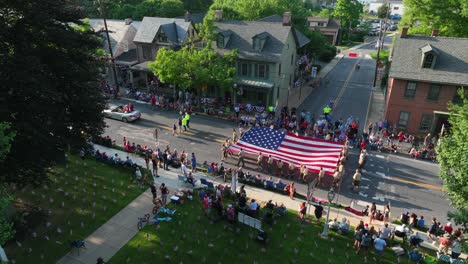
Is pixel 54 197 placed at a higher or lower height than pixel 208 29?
lower

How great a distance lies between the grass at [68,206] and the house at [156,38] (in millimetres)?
22257

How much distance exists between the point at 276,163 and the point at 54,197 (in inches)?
610

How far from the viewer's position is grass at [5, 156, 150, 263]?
1800cm

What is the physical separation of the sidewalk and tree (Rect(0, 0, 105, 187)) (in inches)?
175

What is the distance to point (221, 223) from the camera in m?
20.4

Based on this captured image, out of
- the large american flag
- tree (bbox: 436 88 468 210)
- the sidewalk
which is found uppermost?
tree (bbox: 436 88 468 210)

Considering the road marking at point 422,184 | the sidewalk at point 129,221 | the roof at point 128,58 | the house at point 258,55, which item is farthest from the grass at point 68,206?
the roof at point 128,58

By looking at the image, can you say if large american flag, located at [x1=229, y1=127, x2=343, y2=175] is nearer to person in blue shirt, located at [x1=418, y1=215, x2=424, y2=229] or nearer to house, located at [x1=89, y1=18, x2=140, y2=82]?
person in blue shirt, located at [x1=418, y1=215, x2=424, y2=229]

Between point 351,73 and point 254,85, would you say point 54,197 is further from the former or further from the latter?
point 351,73

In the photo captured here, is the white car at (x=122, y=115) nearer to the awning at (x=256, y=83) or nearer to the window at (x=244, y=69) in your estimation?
the awning at (x=256, y=83)

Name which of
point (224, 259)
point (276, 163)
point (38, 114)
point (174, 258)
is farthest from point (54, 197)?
point (276, 163)

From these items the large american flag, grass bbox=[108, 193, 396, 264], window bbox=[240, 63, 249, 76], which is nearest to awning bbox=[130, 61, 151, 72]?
window bbox=[240, 63, 249, 76]

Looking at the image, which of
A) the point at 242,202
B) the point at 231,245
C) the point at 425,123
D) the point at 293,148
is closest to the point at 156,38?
the point at 293,148

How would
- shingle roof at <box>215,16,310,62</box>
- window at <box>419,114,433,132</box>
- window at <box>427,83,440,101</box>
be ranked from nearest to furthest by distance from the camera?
window at <box>427,83,440,101</box>, window at <box>419,114,433,132</box>, shingle roof at <box>215,16,310,62</box>
